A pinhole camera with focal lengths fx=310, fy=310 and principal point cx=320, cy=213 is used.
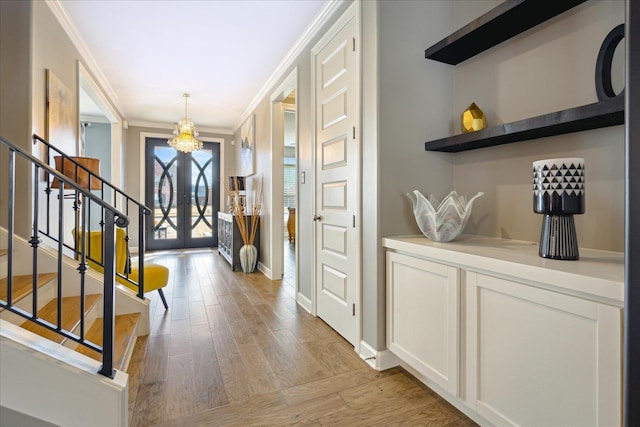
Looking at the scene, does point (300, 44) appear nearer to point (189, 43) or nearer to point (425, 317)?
point (189, 43)

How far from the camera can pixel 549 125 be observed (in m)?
1.38

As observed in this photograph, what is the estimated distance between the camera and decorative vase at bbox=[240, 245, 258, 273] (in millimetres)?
4574

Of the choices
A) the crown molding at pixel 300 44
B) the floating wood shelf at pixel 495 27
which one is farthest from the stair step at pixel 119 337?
the crown molding at pixel 300 44

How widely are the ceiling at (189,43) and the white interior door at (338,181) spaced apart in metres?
0.59

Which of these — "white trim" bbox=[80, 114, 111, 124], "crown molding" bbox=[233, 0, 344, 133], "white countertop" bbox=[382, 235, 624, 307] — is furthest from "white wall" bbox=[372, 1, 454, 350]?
"white trim" bbox=[80, 114, 111, 124]

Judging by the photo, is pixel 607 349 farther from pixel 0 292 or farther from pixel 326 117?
pixel 0 292

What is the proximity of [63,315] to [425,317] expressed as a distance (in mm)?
2251

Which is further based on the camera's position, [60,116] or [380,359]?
[60,116]

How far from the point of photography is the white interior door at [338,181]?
2250 millimetres

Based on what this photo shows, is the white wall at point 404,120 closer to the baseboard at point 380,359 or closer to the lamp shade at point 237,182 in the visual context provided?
the baseboard at point 380,359

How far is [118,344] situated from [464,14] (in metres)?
3.18

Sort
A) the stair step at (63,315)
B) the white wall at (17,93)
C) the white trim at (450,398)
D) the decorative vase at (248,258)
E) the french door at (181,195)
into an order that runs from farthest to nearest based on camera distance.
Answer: the french door at (181,195)
the decorative vase at (248,258)
the white wall at (17,93)
the stair step at (63,315)
the white trim at (450,398)

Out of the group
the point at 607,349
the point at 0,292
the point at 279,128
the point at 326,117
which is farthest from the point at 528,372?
the point at 279,128

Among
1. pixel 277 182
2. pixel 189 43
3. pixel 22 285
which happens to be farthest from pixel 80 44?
pixel 22 285
